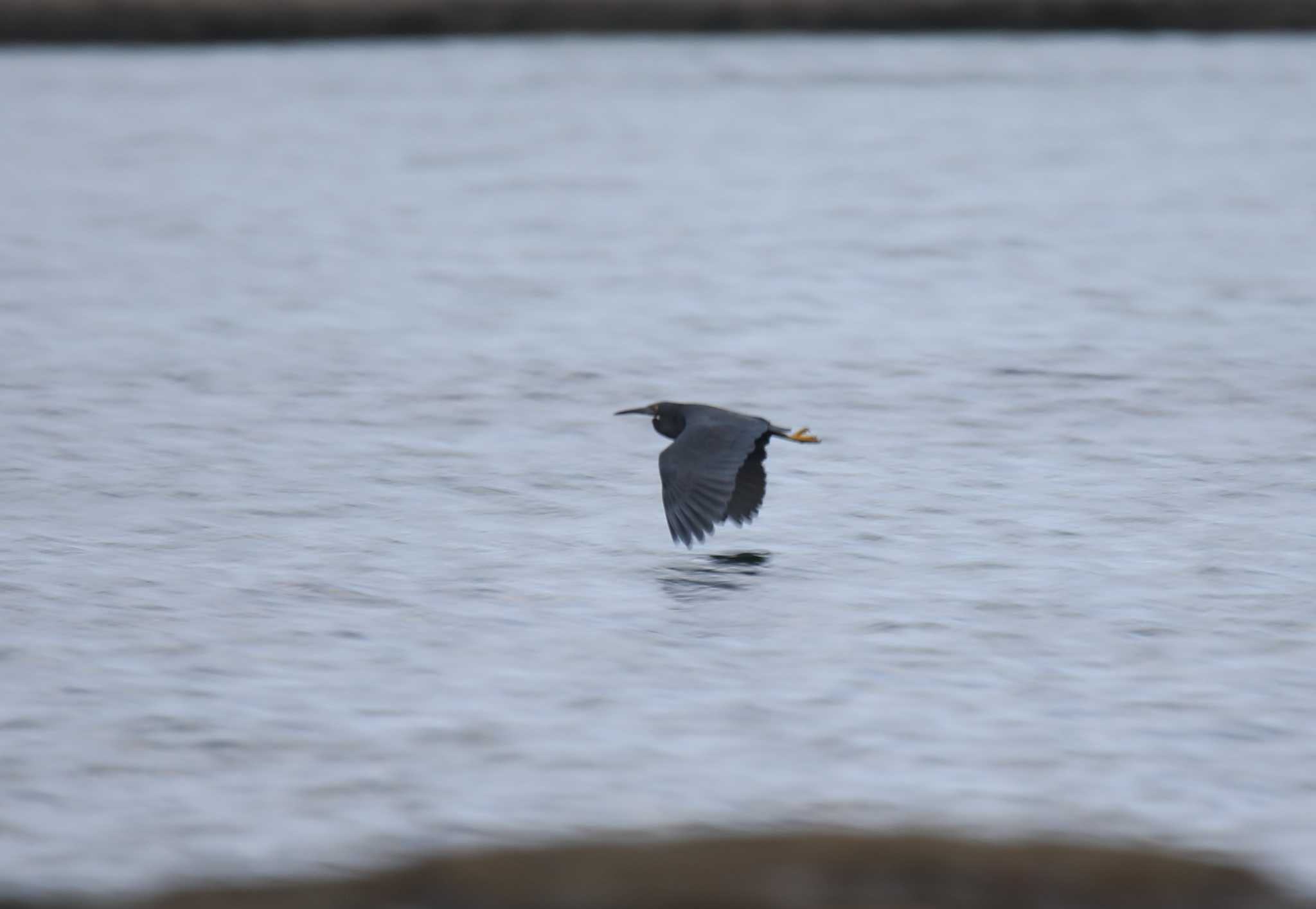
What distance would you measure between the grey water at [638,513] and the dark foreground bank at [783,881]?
40 cm

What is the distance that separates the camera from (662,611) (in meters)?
8.82

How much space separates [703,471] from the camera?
29.0ft

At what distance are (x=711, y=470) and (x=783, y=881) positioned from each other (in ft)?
10.7

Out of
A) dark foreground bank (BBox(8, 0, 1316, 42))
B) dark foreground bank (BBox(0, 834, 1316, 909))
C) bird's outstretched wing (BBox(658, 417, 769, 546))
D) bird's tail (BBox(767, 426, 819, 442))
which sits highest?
dark foreground bank (BBox(8, 0, 1316, 42))

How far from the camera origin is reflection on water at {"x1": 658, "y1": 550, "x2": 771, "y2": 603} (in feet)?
30.0

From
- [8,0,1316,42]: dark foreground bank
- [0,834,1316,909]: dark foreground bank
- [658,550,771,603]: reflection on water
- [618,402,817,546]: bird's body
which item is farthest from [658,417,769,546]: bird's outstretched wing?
[8,0,1316,42]: dark foreground bank

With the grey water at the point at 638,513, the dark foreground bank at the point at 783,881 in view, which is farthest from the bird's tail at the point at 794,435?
the dark foreground bank at the point at 783,881

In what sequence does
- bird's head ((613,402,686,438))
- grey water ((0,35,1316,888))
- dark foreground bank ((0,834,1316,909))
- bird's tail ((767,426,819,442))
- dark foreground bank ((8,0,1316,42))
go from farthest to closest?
dark foreground bank ((8,0,1316,42))
bird's head ((613,402,686,438))
bird's tail ((767,426,819,442))
grey water ((0,35,1316,888))
dark foreground bank ((0,834,1316,909))

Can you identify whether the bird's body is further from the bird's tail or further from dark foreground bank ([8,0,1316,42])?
dark foreground bank ([8,0,1316,42])

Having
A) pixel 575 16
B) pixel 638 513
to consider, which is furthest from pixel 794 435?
pixel 575 16

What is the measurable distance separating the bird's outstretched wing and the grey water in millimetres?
437

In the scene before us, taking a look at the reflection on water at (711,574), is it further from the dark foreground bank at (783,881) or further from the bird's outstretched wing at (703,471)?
the dark foreground bank at (783,881)

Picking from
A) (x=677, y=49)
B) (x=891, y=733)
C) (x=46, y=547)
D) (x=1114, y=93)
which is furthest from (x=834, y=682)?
(x=677, y=49)

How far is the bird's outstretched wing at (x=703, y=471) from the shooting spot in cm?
872
